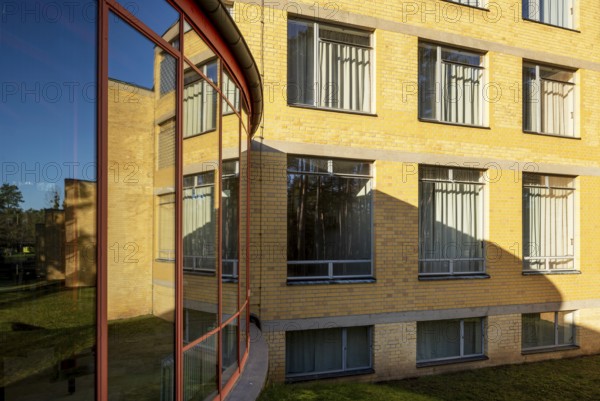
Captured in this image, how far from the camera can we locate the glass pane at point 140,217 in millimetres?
2754

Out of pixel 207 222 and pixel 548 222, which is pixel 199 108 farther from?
pixel 548 222

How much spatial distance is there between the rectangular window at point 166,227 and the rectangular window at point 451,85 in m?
7.95

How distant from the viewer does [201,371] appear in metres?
4.10

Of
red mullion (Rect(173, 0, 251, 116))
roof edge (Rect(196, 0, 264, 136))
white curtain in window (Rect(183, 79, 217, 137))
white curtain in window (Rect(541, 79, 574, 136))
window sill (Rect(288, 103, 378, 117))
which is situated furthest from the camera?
white curtain in window (Rect(541, 79, 574, 136))

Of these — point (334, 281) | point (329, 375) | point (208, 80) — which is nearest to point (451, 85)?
point (334, 281)

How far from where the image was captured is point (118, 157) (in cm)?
279

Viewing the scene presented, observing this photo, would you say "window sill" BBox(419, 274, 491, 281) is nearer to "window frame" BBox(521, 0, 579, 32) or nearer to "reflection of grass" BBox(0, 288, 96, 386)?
"window frame" BBox(521, 0, 579, 32)

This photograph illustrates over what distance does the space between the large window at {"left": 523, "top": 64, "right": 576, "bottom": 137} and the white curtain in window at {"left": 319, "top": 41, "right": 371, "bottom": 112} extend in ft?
14.9

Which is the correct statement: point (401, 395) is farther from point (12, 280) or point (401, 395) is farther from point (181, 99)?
point (12, 280)

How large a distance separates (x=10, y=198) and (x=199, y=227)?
2047 millimetres

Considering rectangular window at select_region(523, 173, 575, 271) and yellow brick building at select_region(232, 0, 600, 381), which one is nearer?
yellow brick building at select_region(232, 0, 600, 381)

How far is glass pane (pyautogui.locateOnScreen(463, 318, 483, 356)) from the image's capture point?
34.3 ft

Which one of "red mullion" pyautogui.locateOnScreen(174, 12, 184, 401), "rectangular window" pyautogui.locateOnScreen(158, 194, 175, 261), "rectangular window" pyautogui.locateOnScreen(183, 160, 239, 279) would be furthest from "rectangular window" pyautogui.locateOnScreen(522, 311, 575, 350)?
"rectangular window" pyautogui.locateOnScreen(158, 194, 175, 261)

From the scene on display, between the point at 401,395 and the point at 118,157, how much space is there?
7392 millimetres
